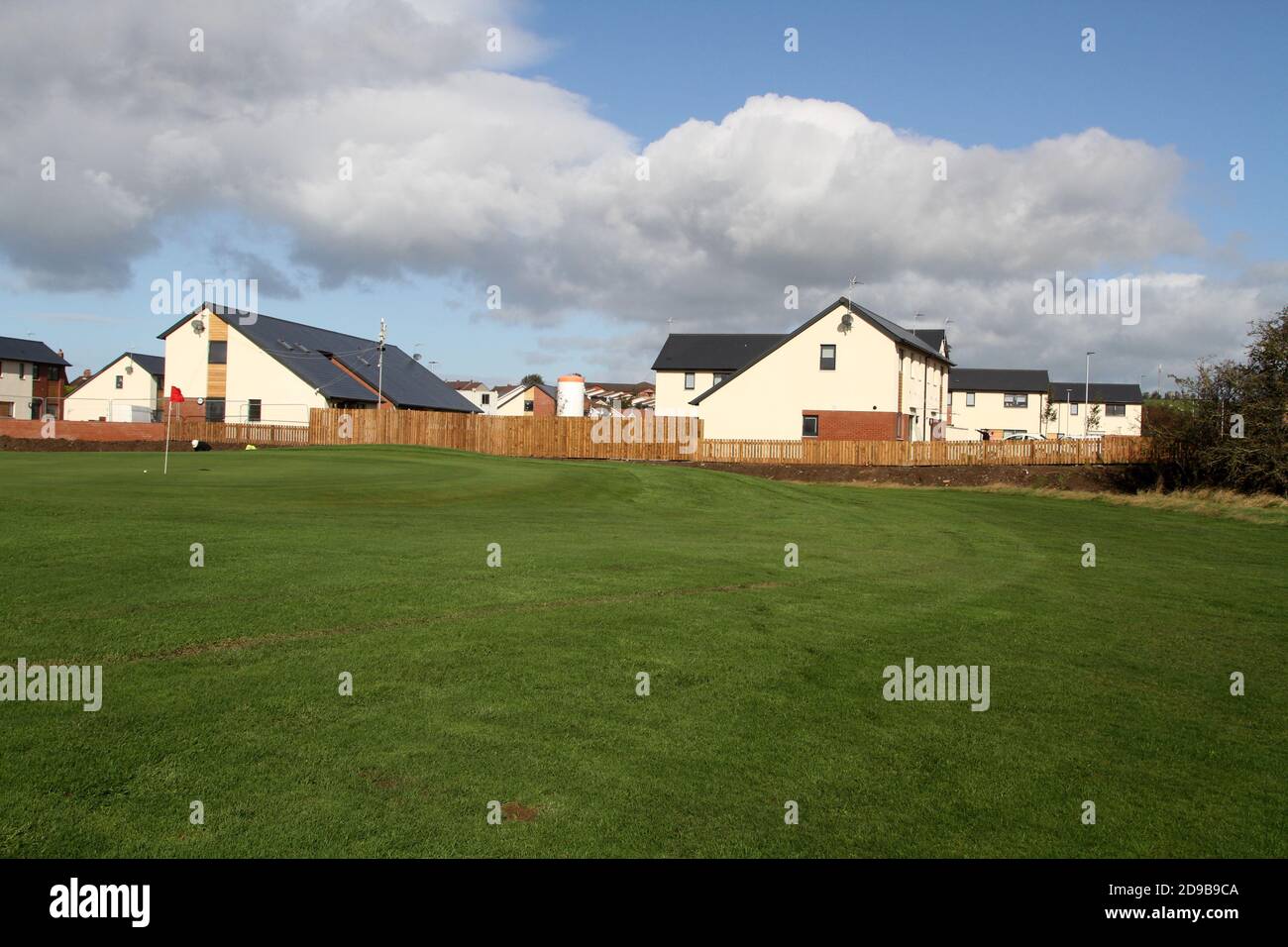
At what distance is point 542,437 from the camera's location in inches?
2266

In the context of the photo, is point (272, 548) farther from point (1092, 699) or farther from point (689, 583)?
point (1092, 699)

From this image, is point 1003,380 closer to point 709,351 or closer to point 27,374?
point 709,351

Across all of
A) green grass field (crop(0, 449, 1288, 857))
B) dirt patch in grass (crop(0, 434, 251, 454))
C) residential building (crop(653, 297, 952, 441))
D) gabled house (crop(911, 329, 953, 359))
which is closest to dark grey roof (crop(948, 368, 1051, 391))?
gabled house (crop(911, 329, 953, 359))

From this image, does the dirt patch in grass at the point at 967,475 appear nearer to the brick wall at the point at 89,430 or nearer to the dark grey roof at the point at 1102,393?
the brick wall at the point at 89,430

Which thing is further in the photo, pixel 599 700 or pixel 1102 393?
pixel 1102 393

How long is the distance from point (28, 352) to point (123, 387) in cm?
1074

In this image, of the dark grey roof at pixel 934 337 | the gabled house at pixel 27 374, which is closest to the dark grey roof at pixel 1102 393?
the dark grey roof at pixel 934 337

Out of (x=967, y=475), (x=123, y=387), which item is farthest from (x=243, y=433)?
(x=967, y=475)

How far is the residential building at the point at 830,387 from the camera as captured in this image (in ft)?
191

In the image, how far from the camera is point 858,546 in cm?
2020

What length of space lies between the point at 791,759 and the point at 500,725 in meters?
2.27

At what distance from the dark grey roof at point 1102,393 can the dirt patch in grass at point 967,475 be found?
215ft

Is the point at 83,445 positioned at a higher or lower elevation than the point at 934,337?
lower
